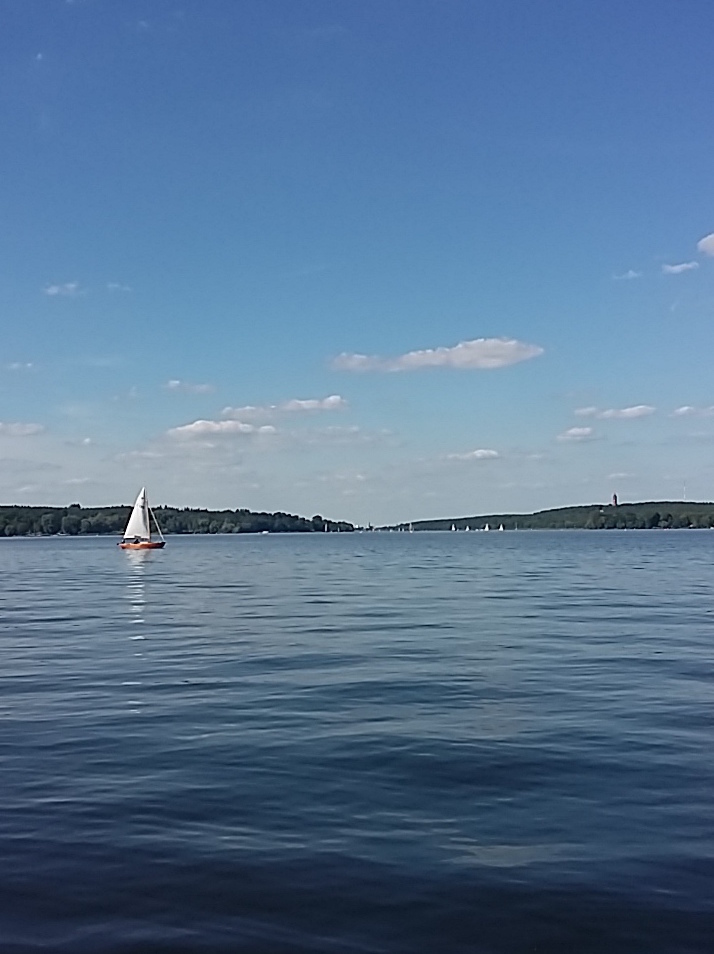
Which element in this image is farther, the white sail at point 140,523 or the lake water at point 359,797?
the white sail at point 140,523

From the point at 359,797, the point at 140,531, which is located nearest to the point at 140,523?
the point at 140,531

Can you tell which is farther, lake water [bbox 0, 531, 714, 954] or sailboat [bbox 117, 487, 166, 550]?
sailboat [bbox 117, 487, 166, 550]

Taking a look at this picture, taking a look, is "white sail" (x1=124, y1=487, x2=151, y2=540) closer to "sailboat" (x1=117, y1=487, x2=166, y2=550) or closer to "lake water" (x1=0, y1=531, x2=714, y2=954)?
"sailboat" (x1=117, y1=487, x2=166, y2=550)

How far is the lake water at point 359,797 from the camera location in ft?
29.8

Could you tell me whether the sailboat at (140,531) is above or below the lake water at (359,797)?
above

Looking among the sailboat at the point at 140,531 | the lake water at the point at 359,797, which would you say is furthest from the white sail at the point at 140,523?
the lake water at the point at 359,797

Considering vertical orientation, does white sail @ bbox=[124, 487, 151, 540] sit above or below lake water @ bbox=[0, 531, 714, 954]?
above

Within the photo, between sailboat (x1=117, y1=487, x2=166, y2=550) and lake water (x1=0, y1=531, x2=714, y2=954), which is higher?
sailboat (x1=117, y1=487, x2=166, y2=550)

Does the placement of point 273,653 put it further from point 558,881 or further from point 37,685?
point 558,881

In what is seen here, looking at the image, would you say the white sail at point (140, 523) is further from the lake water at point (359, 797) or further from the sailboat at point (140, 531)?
the lake water at point (359, 797)

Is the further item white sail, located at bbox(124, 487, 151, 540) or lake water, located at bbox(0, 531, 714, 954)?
white sail, located at bbox(124, 487, 151, 540)

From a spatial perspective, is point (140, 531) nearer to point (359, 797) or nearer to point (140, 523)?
point (140, 523)

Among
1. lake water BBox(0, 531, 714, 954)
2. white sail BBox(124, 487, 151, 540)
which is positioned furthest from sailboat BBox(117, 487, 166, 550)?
lake water BBox(0, 531, 714, 954)

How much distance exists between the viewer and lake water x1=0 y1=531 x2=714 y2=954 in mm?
9070
